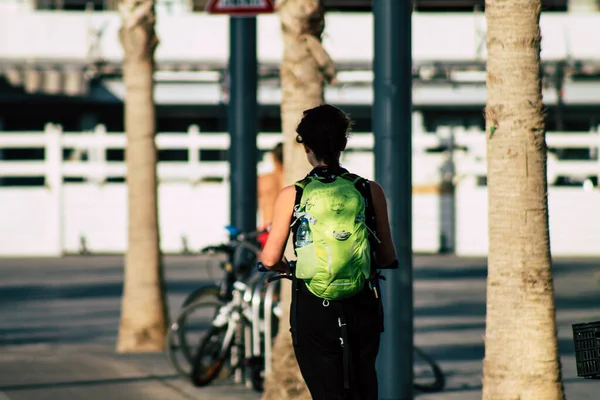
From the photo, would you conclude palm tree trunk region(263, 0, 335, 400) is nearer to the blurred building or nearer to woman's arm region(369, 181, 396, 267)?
woman's arm region(369, 181, 396, 267)

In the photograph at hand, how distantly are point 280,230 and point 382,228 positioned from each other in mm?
413

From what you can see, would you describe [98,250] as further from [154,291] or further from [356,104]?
[154,291]

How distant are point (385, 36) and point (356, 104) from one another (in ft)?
75.7

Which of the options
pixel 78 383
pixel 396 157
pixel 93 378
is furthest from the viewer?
pixel 93 378

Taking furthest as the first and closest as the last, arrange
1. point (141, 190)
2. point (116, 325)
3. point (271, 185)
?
point (116, 325) < point (141, 190) < point (271, 185)

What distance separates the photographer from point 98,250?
25.2 meters

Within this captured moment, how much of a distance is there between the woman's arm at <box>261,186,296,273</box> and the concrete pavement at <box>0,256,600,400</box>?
163 inches

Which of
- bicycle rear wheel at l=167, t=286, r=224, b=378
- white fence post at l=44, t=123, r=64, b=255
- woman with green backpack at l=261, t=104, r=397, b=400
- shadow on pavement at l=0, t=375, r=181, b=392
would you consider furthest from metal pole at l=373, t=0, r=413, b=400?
white fence post at l=44, t=123, r=64, b=255

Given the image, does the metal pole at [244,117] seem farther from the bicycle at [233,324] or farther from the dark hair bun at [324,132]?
the dark hair bun at [324,132]

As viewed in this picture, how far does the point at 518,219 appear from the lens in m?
6.52

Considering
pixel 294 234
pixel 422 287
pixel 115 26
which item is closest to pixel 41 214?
pixel 115 26

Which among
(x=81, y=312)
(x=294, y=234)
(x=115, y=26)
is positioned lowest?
(x=81, y=312)

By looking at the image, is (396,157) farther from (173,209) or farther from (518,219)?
(173,209)

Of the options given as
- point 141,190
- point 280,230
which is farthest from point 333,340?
point 141,190
